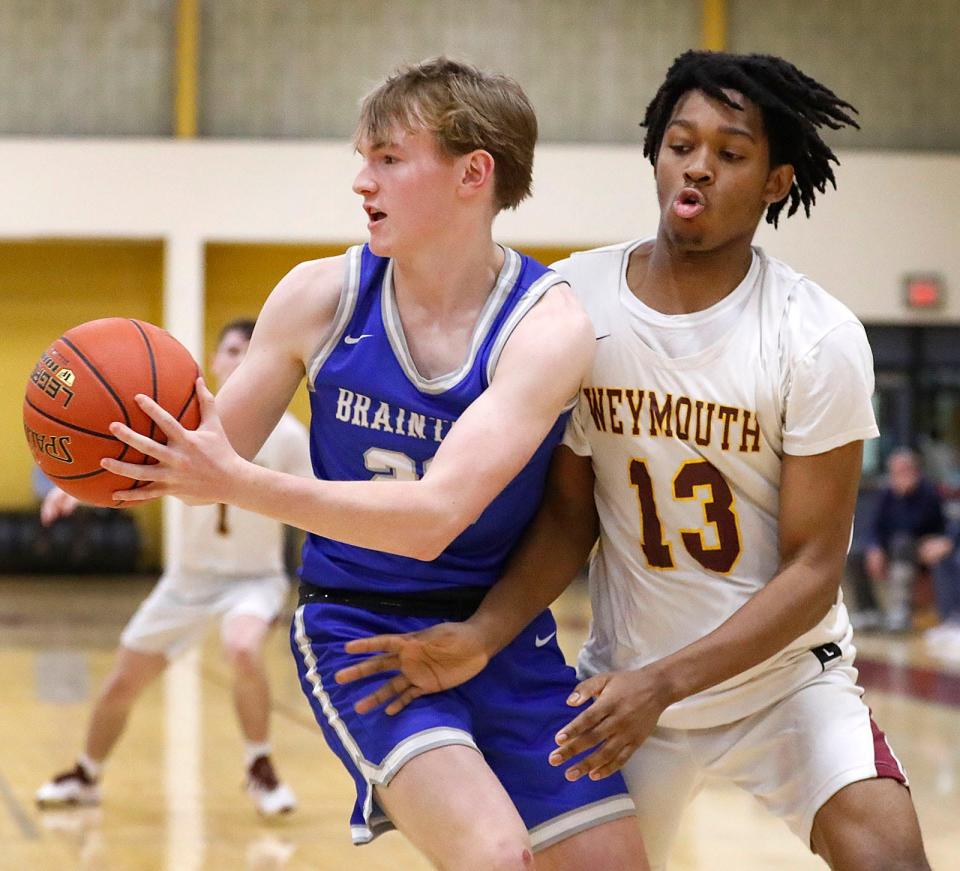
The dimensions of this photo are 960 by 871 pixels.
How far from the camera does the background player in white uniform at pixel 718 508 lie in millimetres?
2869

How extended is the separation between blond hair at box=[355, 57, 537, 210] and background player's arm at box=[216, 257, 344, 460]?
314mm

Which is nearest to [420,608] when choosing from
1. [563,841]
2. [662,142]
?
[563,841]

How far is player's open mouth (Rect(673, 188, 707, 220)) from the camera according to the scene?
2975 millimetres

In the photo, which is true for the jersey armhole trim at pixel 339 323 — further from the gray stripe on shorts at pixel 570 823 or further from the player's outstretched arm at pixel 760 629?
the gray stripe on shorts at pixel 570 823

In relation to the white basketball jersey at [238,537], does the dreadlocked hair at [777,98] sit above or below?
above

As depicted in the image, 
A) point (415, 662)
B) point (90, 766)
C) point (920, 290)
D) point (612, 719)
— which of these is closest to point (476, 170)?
point (415, 662)

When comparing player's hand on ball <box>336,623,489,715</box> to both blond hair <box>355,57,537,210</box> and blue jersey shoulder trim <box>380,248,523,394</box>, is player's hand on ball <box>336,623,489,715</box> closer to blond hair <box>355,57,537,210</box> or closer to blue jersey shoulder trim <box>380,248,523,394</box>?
blue jersey shoulder trim <box>380,248,523,394</box>

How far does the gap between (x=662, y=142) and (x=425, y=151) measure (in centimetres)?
60

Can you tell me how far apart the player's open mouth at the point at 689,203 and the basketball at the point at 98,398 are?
1020 mm

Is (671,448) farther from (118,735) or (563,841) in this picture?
(118,735)

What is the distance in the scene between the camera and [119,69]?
47.7ft

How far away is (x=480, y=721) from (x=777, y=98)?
138 cm

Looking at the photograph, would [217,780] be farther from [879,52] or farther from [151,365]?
[879,52]

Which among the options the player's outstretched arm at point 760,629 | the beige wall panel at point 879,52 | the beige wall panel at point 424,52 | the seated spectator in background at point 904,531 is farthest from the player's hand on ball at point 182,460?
the beige wall panel at point 879,52
